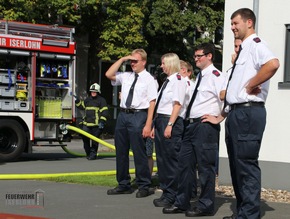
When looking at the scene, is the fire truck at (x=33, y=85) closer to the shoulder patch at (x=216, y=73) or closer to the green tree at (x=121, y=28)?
the shoulder patch at (x=216, y=73)

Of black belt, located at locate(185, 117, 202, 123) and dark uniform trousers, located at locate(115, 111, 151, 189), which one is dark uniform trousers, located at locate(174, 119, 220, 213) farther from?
dark uniform trousers, located at locate(115, 111, 151, 189)

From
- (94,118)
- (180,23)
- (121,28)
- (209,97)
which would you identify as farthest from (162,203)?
(180,23)

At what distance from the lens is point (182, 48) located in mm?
29484

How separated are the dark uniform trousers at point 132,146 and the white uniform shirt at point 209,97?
5.14ft

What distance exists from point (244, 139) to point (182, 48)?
23088mm

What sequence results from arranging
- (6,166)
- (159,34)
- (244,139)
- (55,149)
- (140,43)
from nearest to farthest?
(244,139), (6,166), (55,149), (140,43), (159,34)

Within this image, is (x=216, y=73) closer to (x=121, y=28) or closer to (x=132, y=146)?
(x=132, y=146)

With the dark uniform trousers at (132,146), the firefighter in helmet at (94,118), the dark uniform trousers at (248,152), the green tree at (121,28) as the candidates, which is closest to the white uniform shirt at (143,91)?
the dark uniform trousers at (132,146)

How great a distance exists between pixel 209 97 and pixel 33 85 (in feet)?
26.6

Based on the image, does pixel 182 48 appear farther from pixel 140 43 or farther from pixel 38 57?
pixel 38 57

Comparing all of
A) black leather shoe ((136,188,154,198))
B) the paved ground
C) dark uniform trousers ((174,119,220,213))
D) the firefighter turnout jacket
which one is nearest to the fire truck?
the firefighter turnout jacket

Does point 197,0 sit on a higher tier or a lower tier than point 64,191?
higher

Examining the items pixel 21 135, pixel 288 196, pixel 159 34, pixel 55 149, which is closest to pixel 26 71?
pixel 21 135

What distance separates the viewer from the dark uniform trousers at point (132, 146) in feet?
30.2
